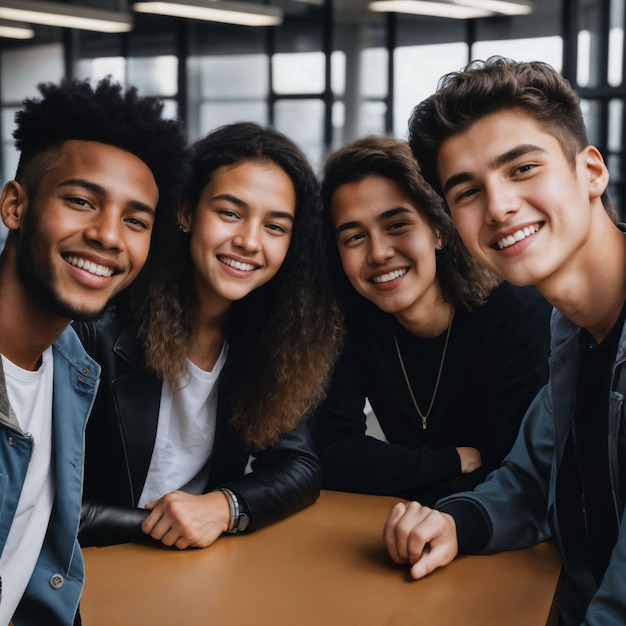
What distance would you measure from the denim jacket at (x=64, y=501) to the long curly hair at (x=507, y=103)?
823 mm

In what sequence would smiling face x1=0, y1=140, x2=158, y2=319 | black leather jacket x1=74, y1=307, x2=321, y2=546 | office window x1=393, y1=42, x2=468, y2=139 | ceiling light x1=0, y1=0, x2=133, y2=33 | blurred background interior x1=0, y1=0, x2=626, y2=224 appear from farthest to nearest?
office window x1=393, y1=42, x2=468, y2=139, blurred background interior x1=0, y1=0, x2=626, y2=224, ceiling light x1=0, y1=0, x2=133, y2=33, black leather jacket x1=74, y1=307, x2=321, y2=546, smiling face x1=0, y1=140, x2=158, y2=319

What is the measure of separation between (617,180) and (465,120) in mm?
7065

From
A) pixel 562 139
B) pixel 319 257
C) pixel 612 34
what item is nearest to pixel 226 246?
pixel 319 257

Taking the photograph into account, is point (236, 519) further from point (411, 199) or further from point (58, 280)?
point (411, 199)

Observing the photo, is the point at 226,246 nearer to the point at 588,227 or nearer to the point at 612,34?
the point at 588,227

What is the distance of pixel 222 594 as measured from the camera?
1.41 meters

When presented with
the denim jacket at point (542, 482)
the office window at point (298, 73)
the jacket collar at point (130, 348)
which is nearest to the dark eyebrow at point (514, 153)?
the denim jacket at point (542, 482)

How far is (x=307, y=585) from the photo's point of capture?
1.44 meters

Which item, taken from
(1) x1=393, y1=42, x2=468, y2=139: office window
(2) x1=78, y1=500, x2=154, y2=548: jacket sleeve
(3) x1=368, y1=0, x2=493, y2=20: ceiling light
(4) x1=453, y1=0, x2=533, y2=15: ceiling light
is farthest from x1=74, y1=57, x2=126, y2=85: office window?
(2) x1=78, y1=500, x2=154, y2=548: jacket sleeve

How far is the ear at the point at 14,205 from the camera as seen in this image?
143 cm

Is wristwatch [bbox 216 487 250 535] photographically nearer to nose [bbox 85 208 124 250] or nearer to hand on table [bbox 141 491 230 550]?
hand on table [bbox 141 491 230 550]

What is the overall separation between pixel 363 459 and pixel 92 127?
3.30 feet

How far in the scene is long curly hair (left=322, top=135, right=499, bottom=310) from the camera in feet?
6.94

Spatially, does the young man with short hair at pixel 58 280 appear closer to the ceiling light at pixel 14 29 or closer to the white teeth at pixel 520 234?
the white teeth at pixel 520 234
